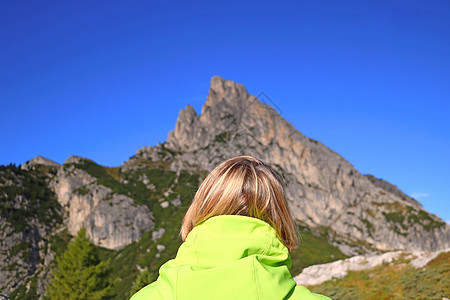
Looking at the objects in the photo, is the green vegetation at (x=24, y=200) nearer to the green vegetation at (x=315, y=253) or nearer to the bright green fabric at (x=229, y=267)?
the green vegetation at (x=315, y=253)

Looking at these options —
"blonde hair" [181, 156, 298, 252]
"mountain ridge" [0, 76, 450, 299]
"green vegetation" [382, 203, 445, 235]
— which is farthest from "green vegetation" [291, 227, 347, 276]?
"blonde hair" [181, 156, 298, 252]

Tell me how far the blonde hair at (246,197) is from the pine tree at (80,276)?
32.0 meters

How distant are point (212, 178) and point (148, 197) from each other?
19483 cm

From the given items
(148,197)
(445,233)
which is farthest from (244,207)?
(445,233)

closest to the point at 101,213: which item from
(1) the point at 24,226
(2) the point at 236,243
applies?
(1) the point at 24,226

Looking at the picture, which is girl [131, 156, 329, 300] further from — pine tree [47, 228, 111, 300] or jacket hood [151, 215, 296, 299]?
pine tree [47, 228, 111, 300]

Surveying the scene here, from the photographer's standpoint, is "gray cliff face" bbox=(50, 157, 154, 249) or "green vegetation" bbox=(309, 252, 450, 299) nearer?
"green vegetation" bbox=(309, 252, 450, 299)

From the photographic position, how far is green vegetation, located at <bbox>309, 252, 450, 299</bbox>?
1356 centimetres

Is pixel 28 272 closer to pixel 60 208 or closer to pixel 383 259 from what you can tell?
pixel 60 208

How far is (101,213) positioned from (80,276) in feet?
488

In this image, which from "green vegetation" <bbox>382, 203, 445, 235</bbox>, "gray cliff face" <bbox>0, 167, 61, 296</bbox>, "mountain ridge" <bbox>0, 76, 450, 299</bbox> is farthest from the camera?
"green vegetation" <bbox>382, 203, 445, 235</bbox>

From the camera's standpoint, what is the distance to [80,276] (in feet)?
103

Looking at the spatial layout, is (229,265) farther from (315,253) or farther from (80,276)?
(315,253)

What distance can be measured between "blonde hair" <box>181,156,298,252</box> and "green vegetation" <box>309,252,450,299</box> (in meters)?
13.2
